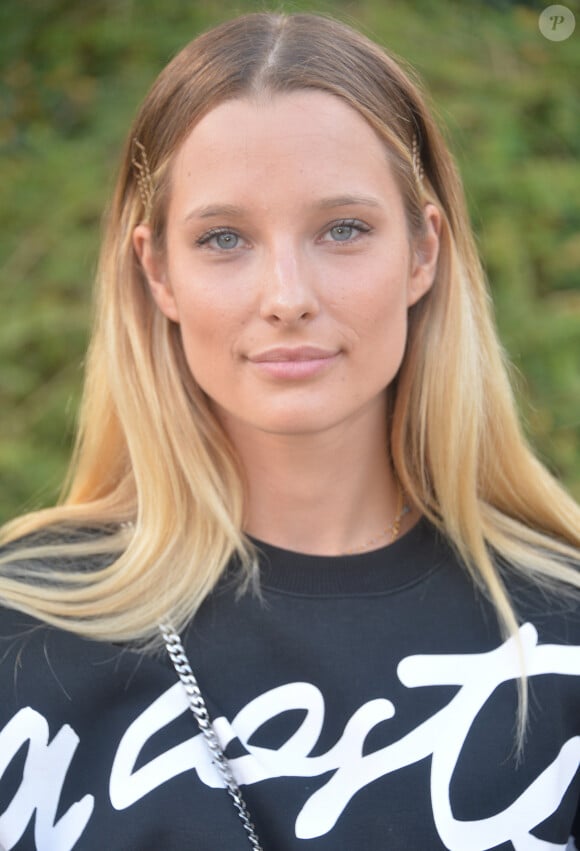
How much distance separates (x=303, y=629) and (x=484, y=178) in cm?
221

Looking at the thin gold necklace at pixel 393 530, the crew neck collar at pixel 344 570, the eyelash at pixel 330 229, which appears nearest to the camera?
the eyelash at pixel 330 229

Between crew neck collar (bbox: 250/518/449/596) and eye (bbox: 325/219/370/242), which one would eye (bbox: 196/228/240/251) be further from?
crew neck collar (bbox: 250/518/449/596)

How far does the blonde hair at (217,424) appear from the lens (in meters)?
2.00

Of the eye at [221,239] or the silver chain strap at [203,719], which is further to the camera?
the eye at [221,239]

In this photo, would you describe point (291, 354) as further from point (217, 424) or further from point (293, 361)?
point (217, 424)

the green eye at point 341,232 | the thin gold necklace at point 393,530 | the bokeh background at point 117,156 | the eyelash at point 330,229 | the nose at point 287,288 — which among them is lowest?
the thin gold necklace at point 393,530

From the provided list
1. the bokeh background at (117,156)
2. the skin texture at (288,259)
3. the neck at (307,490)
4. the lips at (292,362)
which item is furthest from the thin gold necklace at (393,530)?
the bokeh background at (117,156)

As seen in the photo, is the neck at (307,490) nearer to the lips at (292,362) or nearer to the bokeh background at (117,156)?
the lips at (292,362)

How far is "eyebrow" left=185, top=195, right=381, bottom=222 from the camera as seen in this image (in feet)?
6.22

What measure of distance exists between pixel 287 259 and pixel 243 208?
0.11 m

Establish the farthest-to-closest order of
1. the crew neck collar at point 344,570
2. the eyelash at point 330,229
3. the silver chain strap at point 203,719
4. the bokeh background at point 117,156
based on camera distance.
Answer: the bokeh background at point 117,156
the crew neck collar at point 344,570
the eyelash at point 330,229
the silver chain strap at point 203,719

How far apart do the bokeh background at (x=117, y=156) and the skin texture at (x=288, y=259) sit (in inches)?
66.2

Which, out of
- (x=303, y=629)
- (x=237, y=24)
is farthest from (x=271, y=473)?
(x=237, y=24)

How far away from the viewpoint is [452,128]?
3.83 metres
